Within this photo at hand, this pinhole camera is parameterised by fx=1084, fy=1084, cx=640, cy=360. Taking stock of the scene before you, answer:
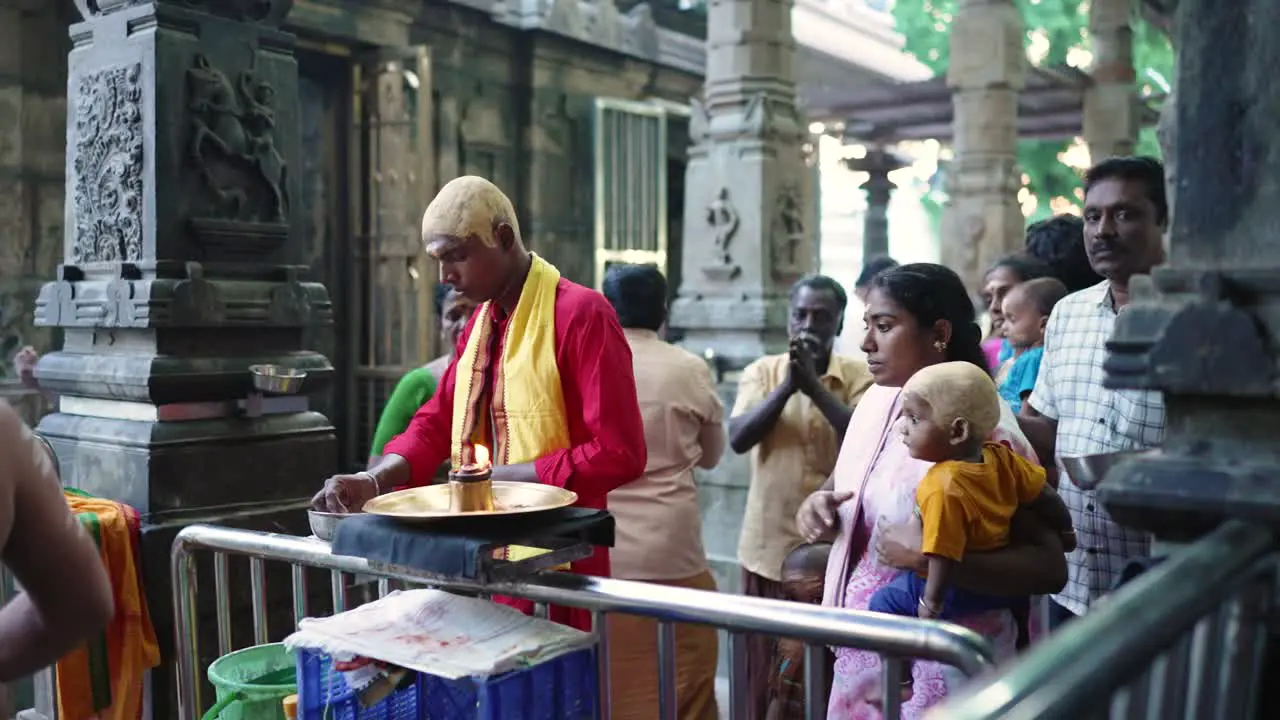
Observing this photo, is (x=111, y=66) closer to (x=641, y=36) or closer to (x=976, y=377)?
(x=976, y=377)

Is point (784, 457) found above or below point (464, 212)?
below

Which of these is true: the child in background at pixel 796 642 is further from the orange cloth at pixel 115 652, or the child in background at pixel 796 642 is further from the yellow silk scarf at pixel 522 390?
the orange cloth at pixel 115 652

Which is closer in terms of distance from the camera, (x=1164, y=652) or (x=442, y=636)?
(x=1164, y=652)

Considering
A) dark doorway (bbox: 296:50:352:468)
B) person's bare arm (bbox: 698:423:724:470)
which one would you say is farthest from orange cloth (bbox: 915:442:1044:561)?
dark doorway (bbox: 296:50:352:468)

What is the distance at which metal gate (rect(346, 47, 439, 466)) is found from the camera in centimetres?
852

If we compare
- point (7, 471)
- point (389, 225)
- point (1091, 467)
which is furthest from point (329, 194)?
point (1091, 467)

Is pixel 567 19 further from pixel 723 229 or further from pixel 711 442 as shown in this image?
pixel 711 442

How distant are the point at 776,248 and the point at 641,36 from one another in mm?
5226

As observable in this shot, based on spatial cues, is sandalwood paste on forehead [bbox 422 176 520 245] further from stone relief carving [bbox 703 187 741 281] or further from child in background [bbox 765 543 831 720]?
stone relief carving [bbox 703 187 741 281]

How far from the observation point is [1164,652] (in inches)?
47.8

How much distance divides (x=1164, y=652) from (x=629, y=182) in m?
9.77

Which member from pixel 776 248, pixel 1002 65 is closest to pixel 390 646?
pixel 776 248

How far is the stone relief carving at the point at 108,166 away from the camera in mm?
3973

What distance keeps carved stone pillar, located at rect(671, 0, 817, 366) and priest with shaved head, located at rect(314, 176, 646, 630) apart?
146 inches
